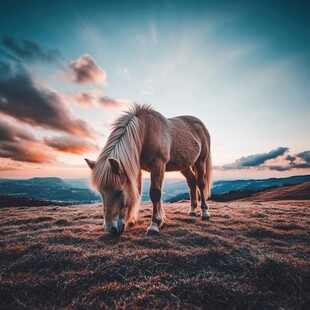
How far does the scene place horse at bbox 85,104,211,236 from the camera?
4195mm

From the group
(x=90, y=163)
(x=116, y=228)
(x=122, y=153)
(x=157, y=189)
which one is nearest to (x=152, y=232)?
(x=116, y=228)

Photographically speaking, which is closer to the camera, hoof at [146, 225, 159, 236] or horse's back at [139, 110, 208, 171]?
hoof at [146, 225, 159, 236]

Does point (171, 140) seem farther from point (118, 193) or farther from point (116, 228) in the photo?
point (116, 228)

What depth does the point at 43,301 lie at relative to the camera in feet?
7.11

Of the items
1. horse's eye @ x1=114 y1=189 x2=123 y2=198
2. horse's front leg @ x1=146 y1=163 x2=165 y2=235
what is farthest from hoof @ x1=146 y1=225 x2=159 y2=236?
horse's eye @ x1=114 y1=189 x2=123 y2=198

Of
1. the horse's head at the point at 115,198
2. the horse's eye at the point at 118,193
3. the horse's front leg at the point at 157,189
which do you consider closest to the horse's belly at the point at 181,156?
the horse's front leg at the point at 157,189

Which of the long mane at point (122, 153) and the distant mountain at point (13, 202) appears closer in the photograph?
the long mane at point (122, 153)

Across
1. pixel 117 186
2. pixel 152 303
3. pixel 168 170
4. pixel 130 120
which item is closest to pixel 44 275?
pixel 152 303

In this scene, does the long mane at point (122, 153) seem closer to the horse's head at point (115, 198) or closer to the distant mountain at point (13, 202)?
the horse's head at point (115, 198)

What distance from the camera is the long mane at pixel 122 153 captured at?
420 centimetres

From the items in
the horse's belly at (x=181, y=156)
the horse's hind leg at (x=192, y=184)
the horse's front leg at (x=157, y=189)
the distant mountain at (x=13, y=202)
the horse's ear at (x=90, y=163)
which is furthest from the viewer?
the distant mountain at (x=13, y=202)

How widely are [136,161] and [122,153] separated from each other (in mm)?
492

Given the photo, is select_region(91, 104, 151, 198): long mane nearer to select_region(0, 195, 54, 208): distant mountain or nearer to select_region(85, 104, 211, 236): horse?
select_region(85, 104, 211, 236): horse

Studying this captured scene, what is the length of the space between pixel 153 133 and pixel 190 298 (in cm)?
408
